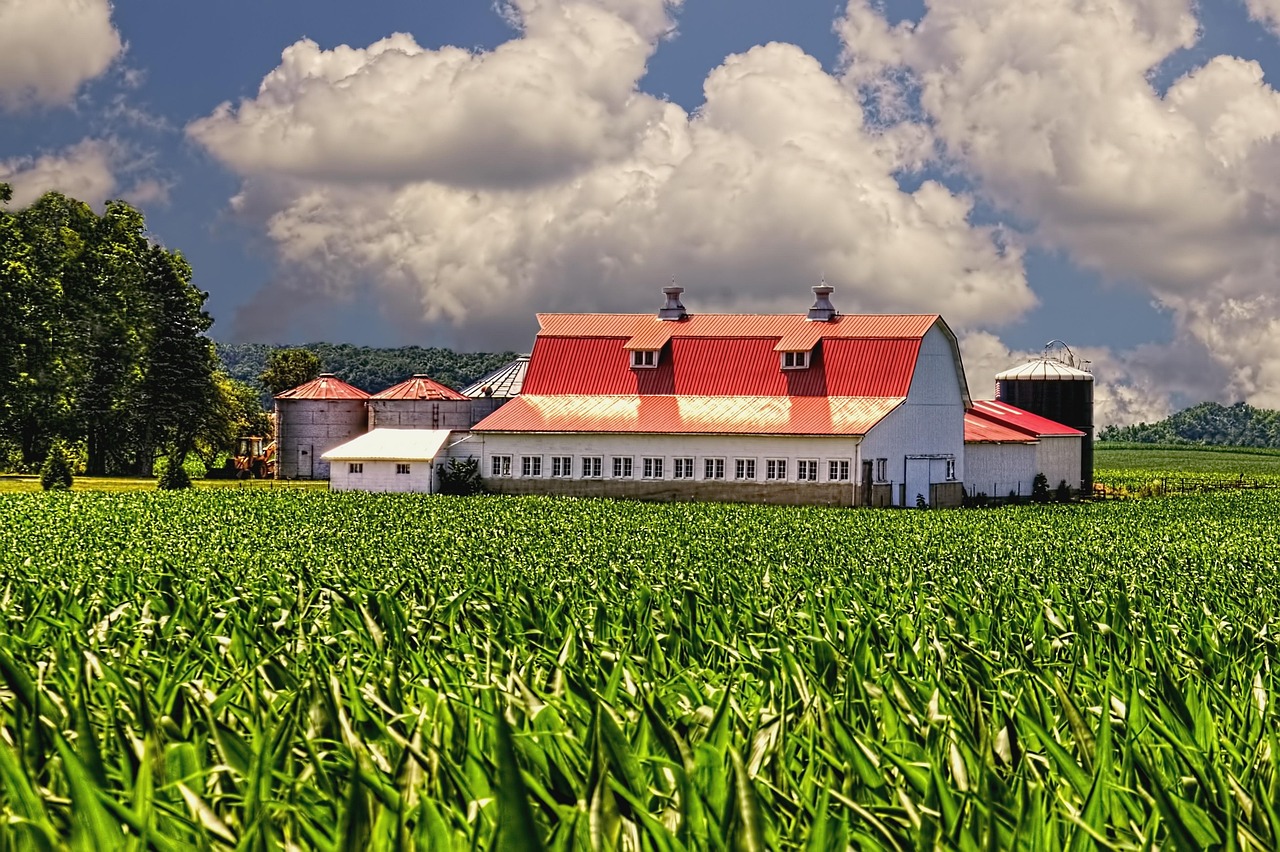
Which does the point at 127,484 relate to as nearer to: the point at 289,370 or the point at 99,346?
the point at 99,346

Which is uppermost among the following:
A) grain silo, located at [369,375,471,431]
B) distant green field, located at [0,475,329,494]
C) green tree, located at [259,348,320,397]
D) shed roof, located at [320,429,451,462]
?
green tree, located at [259,348,320,397]

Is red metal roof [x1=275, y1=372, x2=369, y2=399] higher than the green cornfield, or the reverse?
red metal roof [x1=275, y1=372, x2=369, y2=399]

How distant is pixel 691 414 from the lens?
45.0 meters

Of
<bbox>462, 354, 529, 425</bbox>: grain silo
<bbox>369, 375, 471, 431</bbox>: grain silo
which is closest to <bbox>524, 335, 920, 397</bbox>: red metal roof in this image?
<bbox>369, 375, 471, 431</bbox>: grain silo

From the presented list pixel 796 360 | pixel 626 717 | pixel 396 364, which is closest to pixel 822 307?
pixel 796 360

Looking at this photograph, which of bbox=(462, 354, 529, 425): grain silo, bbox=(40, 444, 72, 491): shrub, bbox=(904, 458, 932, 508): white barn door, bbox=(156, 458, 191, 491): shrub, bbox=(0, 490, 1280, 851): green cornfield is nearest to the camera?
bbox=(0, 490, 1280, 851): green cornfield

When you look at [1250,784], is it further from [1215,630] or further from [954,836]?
[1215,630]

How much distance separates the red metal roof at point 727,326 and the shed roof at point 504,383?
1115 centimetres

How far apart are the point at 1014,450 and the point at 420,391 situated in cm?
2268

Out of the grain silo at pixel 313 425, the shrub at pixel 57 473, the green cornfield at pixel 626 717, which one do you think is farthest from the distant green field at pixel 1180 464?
the green cornfield at pixel 626 717

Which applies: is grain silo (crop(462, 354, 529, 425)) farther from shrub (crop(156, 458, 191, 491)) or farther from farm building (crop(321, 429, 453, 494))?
shrub (crop(156, 458, 191, 491))

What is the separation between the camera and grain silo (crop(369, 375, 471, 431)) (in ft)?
185

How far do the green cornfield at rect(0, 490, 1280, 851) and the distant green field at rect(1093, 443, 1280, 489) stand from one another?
5854cm

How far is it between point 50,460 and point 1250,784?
46.1 metres
